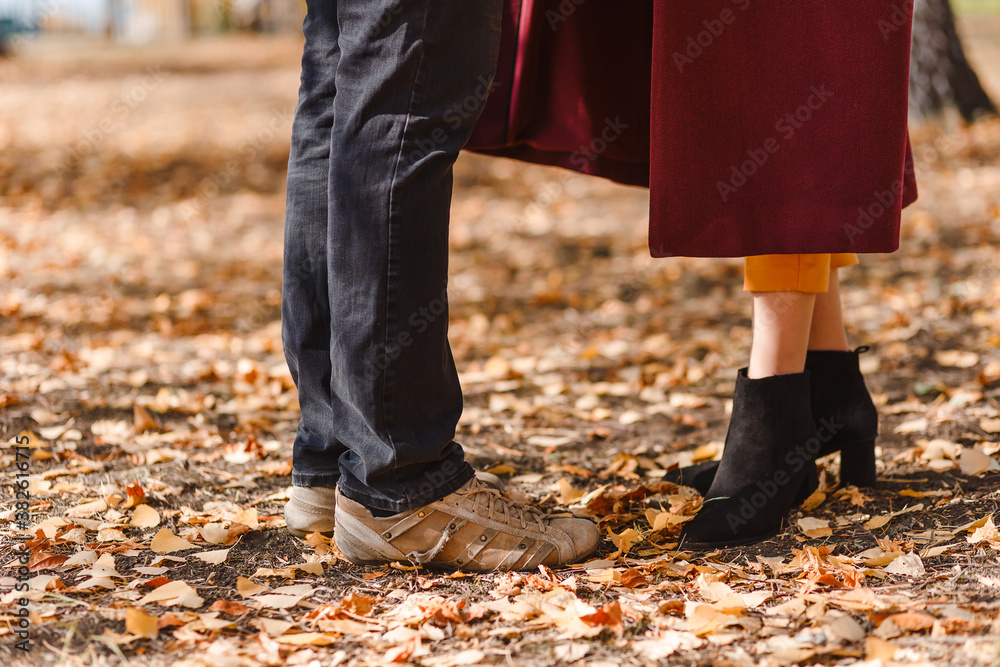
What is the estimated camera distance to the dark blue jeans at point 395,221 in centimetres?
138

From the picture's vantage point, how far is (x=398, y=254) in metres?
1.43

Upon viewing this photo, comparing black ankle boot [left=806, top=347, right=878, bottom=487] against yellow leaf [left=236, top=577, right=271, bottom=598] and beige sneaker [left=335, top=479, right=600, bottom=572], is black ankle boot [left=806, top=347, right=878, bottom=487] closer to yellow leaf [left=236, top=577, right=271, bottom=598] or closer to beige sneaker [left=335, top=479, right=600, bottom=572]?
beige sneaker [left=335, top=479, right=600, bottom=572]

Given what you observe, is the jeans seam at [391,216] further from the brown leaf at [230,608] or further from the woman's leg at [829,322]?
the woman's leg at [829,322]

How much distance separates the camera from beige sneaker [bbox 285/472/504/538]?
173 centimetres

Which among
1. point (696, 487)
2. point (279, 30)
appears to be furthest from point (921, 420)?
point (279, 30)

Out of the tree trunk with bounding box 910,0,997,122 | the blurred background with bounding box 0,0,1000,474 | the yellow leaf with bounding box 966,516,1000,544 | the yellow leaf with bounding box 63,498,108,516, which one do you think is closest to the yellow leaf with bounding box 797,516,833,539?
the yellow leaf with bounding box 966,516,1000,544

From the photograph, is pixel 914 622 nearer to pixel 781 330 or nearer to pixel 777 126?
pixel 781 330

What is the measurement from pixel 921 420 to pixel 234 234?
4.15 meters

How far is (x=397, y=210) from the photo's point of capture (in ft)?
4.63

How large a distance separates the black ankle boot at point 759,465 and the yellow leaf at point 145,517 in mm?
1069

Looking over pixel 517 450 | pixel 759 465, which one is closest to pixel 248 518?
pixel 517 450

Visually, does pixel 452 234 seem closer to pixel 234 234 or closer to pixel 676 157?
pixel 234 234

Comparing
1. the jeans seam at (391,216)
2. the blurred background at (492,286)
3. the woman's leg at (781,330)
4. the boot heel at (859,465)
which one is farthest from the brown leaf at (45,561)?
the boot heel at (859,465)

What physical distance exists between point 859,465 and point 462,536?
0.89 meters
